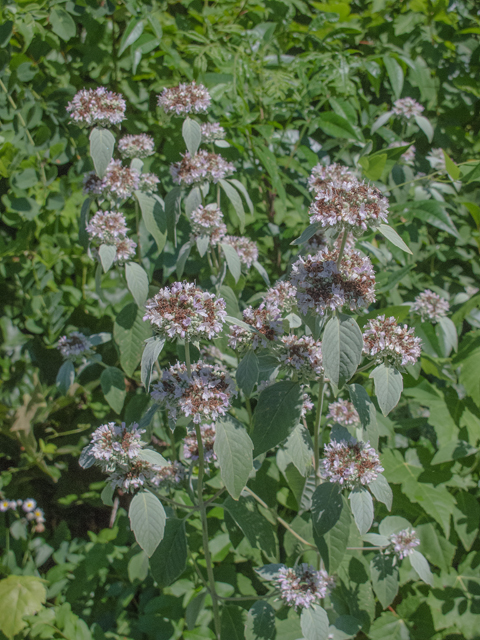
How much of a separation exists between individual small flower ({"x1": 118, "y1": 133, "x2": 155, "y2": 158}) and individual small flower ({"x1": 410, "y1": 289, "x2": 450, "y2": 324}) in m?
1.47

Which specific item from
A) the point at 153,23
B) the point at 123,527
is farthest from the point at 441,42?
the point at 123,527

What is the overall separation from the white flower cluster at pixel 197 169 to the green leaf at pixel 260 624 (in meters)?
1.62

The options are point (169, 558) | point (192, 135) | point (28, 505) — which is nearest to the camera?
point (169, 558)

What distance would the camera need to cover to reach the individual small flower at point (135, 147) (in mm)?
2045

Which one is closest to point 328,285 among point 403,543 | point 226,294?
point 226,294

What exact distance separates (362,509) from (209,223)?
4.01 ft

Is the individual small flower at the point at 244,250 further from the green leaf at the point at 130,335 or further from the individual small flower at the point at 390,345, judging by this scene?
the individual small flower at the point at 390,345

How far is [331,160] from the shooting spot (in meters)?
3.04

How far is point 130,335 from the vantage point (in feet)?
6.36

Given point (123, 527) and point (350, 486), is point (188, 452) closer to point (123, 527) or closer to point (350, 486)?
point (350, 486)

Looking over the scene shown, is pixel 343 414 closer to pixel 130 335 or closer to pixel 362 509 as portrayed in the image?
pixel 362 509

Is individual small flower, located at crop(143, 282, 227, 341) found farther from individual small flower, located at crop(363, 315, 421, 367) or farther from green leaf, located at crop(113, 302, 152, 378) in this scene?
green leaf, located at crop(113, 302, 152, 378)

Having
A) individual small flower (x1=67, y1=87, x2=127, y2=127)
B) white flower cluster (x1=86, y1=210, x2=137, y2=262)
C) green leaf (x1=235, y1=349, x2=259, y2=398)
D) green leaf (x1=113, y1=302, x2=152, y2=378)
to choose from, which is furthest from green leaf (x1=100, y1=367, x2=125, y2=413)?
individual small flower (x1=67, y1=87, x2=127, y2=127)

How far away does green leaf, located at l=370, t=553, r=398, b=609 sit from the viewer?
1711 mm
